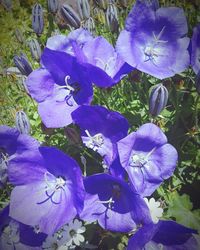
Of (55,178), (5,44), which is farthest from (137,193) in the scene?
(5,44)

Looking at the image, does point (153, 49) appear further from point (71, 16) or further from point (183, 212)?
point (183, 212)

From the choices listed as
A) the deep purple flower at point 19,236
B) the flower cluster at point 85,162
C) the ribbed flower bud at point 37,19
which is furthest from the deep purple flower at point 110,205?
the ribbed flower bud at point 37,19

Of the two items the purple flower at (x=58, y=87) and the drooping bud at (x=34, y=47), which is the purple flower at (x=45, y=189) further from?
the drooping bud at (x=34, y=47)

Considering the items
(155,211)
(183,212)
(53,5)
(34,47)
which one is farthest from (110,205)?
(53,5)

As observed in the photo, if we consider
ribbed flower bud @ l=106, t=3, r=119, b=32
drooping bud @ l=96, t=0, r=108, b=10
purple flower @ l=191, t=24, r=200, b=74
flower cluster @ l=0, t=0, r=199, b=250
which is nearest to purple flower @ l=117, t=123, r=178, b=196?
flower cluster @ l=0, t=0, r=199, b=250

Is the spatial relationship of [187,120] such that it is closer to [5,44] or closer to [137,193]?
[137,193]
